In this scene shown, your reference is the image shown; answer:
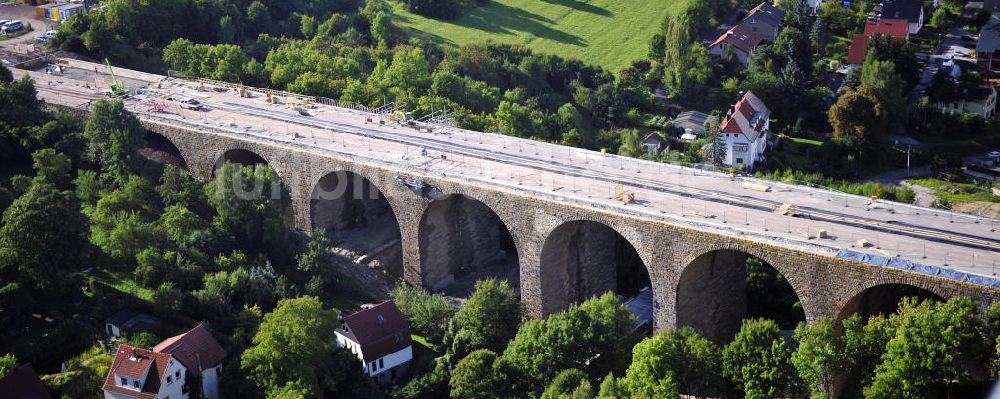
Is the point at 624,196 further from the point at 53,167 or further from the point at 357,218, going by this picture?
the point at 53,167

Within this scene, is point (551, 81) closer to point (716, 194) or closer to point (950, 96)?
point (950, 96)

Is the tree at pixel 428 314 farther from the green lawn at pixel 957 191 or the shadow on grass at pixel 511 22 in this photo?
the shadow on grass at pixel 511 22

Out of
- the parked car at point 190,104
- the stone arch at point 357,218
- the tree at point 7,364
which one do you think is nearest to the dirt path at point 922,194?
the stone arch at point 357,218

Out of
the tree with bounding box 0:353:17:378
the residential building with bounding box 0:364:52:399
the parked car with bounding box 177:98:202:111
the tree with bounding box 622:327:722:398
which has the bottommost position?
the tree with bounding box 622:327:722:398

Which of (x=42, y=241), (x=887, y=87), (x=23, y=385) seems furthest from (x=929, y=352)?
(x=887, y=87)

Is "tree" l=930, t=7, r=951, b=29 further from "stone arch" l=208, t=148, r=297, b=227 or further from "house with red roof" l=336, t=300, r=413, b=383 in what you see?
"house with red roof" l=336, t=300, r=413, b=383

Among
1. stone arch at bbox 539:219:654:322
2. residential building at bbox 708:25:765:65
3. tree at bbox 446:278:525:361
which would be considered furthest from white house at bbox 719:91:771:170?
tree at bbox 446:278:525:361
